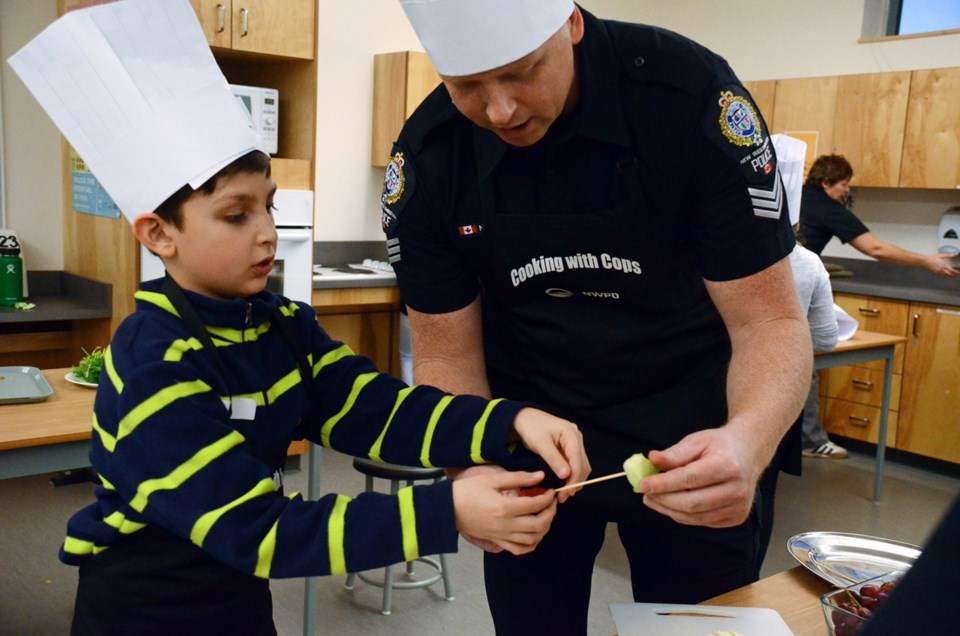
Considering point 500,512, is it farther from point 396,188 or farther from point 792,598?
point 396,188

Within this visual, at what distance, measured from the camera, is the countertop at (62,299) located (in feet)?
12.7

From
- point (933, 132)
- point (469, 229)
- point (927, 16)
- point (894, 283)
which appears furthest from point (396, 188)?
point (927, 16)

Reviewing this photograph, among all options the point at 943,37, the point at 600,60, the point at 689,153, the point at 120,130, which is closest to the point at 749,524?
the point at 689,153

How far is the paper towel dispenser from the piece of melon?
4713 millimetres

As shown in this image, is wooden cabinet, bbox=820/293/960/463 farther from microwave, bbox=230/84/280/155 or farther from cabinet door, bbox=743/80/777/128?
microwave, bbox=230/84/280/155

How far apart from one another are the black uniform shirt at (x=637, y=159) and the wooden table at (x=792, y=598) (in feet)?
1.46

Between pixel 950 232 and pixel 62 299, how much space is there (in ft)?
16.0

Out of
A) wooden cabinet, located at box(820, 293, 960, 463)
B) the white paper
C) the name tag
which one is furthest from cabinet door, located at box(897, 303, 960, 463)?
the name tag

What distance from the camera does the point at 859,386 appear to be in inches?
202

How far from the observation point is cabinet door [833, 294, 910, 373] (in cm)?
494

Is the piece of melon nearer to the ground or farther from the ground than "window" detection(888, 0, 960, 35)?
nearer to the ground

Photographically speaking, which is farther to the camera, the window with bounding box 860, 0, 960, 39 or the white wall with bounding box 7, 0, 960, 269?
the window with bounding box 860, 0, 960, 39

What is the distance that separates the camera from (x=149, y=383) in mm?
1077

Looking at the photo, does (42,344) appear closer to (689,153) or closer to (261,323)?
(261,323)
